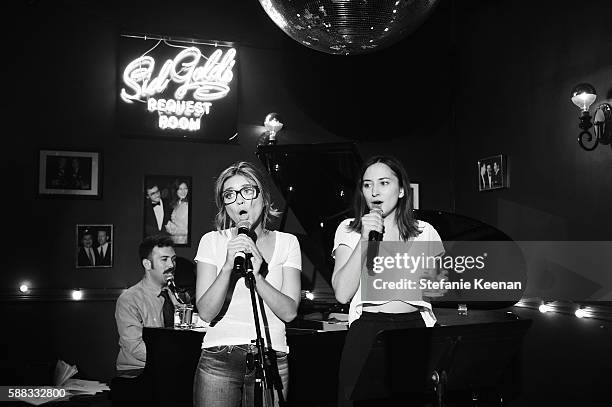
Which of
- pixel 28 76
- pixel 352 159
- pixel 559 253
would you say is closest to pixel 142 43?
pixel 28 76

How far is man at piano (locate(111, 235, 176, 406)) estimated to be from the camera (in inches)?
168

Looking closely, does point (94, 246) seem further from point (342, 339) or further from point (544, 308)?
point (544, 308)

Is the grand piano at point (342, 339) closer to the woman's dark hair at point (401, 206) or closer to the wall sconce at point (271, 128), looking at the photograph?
the woman's dark hair at point (401, 206)

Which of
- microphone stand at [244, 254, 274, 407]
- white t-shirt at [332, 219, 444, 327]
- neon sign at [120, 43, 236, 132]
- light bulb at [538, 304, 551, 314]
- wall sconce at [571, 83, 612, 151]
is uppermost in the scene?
neon sign at [120, 43, 236, 132]

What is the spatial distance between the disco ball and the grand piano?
0.98 meters

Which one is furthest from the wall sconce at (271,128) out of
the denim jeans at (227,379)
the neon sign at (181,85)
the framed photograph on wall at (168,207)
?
the denim jeans at (227,379)

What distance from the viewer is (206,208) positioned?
6.06 metres

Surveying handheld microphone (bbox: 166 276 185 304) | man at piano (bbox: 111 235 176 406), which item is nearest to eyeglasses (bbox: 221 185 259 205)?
man at piano (bbox: 111 235 176 406)

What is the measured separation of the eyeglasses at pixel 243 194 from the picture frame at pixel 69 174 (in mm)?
3849

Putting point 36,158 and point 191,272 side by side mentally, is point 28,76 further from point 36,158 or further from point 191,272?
point 191,272

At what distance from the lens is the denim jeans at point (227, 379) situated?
7.02 feet

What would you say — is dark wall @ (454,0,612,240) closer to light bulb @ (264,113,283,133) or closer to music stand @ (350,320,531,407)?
light bulb @ (264,113,283,133)

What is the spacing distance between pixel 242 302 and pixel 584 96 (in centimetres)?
340

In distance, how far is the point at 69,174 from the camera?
5727 mm
